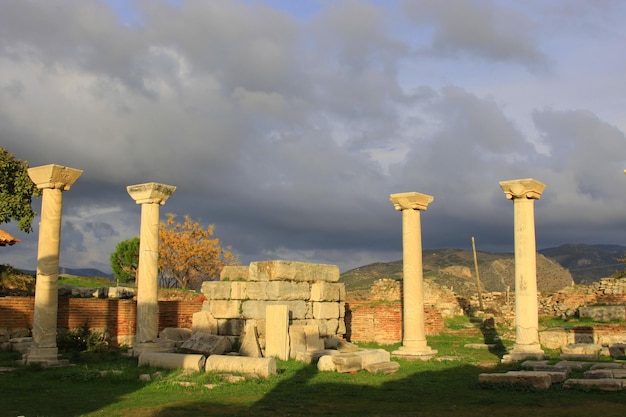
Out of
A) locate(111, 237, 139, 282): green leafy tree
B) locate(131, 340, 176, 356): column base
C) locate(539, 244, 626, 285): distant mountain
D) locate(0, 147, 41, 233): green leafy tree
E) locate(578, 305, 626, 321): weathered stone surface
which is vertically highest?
locate(539, 244, 626, 285): distant mountain

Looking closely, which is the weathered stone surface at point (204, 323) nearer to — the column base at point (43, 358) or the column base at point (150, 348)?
the column base at point (150, 348)

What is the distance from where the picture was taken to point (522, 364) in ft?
51.1

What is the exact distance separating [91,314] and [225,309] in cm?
395

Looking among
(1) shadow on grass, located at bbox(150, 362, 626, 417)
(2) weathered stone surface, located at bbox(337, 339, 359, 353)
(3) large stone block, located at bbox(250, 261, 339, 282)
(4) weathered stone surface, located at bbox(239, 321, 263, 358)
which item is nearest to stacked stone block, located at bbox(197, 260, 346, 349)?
(3) large stone block, located at bbox(250, 261, 339, 282)

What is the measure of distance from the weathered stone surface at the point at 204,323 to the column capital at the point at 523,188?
9.34 m

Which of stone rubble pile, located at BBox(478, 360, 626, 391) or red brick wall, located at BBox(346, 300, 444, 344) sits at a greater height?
red brick wall, located at BBox(346, 300, 444, 344)

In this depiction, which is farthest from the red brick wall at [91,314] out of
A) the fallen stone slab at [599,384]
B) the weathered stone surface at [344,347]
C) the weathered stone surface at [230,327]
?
the fallen stone slab at [599,384]

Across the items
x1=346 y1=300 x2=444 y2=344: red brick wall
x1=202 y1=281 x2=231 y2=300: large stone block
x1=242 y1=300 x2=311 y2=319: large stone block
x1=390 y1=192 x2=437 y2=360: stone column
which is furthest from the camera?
x1=346 y1=300 x2=444 y2=344: red brick wall

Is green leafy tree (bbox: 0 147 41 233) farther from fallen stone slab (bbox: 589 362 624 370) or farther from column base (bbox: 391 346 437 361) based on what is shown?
fallen stone slab (bbox: 589 362 624 370)

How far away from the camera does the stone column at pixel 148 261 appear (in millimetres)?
17875

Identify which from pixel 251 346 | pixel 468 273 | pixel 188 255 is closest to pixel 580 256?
pixel 468 273

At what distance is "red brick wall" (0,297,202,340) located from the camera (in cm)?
1831

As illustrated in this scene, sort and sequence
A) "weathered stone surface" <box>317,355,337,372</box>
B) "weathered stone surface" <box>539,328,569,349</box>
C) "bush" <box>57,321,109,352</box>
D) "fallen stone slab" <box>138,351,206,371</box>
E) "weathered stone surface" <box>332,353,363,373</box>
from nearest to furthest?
"fallen stone slab" <box>138,351,206,371</box> < "weathered stone surface" <box>332,353,363,373</box> < "weathered stone surface" <box>317,355,337,372</box> < "bush" <box>57,321,109,352</box> < "weathered stone surface" <box>539,328,569,349</box>

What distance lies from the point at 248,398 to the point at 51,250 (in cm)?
755
